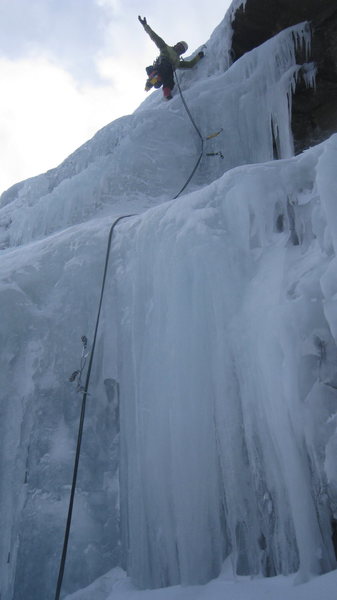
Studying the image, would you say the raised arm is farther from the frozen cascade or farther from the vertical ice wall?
the vertical ice wall

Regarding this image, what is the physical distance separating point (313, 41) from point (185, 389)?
5012mm

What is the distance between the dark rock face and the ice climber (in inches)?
33.1

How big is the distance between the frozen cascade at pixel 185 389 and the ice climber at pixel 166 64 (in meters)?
3.48

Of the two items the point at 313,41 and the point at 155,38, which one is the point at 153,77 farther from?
the point at 313,41

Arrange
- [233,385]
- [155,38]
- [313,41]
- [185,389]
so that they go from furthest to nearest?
1. [155,38]
2. [313,41]
3. [185,389]
4. [233,385]

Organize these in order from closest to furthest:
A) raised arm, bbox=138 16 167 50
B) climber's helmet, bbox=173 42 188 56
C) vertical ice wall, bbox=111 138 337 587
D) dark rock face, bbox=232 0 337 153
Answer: vertical ice wall, bbox=111 138 337 587 → dark rock face, bbox=232 0 337 153 → raised arm, bbox=138 16 167 50 → climber's helmet, bbox=173 42 188 56

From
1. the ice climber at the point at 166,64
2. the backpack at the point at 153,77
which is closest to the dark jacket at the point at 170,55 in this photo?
the ice climber at the point at 166,64

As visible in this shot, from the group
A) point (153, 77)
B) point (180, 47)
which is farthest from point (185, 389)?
point (180, 47)

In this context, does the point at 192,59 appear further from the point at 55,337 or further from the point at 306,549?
the point at 306,549

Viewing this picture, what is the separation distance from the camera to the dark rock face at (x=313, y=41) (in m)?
5.86

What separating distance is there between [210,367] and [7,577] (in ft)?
5.85

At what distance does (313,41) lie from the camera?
5988 millimetres

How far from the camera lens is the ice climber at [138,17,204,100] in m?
6.90

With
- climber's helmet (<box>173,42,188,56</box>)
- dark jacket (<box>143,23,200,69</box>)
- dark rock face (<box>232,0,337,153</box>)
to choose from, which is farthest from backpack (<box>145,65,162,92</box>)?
dark rock face (<box>232,0,337,153</box>)
